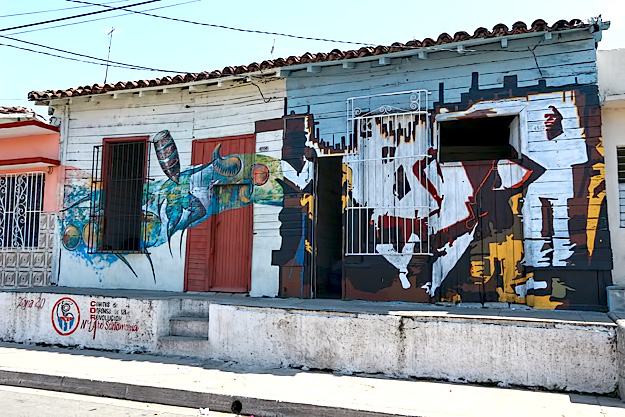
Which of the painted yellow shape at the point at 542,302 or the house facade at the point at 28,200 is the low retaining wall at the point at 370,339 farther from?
the house facade at the point at 28,200

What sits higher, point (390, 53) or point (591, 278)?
point (390, 53)

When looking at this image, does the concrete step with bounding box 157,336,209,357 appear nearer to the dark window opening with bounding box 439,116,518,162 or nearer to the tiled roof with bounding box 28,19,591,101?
the tiled roof with bounding box 28,19,591,101

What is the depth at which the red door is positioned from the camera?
30.5 feet

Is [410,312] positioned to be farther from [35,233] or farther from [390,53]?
[35,233]

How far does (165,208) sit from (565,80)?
286 inches

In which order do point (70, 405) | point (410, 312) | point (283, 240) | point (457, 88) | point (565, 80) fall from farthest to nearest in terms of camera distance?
point (283, 240) < point (457, 88) < point (565, 80) < point (410, 312) < point (70, 405)

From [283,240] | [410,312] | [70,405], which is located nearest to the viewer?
[70,405]

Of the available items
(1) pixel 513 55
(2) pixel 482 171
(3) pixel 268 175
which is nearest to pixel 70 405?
(3) pixel 268 175

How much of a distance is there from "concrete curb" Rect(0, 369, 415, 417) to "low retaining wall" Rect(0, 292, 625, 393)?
4.83 ft

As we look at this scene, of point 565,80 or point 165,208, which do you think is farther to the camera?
point 165,208

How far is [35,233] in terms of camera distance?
1080 centimetres

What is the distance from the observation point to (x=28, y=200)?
1093 cm

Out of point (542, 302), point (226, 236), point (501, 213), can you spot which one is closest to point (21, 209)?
point (226, 236)

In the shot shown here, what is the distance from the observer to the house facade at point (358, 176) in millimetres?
7340
